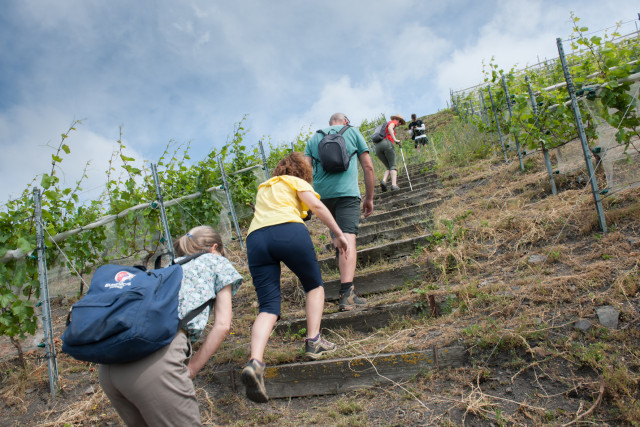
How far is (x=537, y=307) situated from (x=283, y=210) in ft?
5.61

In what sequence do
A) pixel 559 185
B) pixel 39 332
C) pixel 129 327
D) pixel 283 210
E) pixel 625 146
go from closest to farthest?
1. pixel 129 327
2. pixel 283 210
3. pixel 625 146
4. pixel 39 332
5. pixel 559 185

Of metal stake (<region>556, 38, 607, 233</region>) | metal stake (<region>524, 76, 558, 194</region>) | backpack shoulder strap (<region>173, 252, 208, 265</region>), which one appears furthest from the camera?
metal stake (<region>524, 76, 558, 194</region>)

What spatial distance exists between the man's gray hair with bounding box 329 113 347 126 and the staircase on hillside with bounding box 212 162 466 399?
144cm

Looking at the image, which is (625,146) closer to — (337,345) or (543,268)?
(543,268)

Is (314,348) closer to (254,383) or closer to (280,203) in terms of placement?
(254,383)

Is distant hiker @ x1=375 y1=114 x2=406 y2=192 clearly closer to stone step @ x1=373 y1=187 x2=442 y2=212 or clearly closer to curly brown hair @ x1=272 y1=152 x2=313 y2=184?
stone step @ x1=373 y1=187 x2=442 y2=212

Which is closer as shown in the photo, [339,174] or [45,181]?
[339,174]

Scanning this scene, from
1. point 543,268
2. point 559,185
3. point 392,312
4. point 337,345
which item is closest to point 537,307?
point 543,268

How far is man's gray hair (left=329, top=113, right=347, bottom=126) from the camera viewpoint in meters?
3.85

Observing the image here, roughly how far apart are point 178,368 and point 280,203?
123 cm

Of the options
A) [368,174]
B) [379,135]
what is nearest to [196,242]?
[368,174]

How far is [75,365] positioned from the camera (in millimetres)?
3834

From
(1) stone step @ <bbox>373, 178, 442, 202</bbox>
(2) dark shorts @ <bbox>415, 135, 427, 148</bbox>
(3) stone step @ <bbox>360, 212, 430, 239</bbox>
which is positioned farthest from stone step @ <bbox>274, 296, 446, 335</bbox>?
(2) dark shorts @ <bbox>415, 135, 427, 148</bbox>

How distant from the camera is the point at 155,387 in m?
1.53
